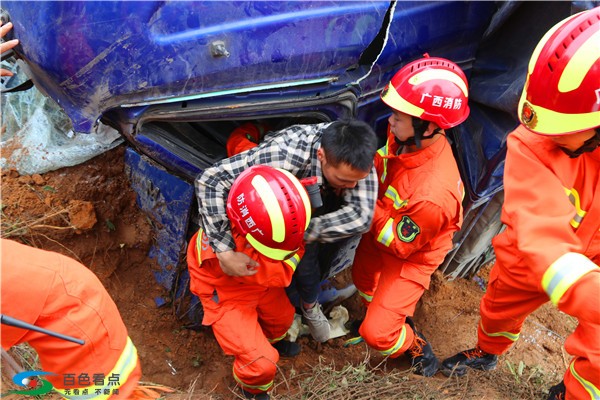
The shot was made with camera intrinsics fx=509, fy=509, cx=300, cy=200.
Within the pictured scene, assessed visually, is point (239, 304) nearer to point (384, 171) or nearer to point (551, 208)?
point (384, 171)

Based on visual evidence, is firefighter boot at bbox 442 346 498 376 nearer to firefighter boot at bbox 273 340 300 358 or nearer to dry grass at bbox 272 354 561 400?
dry grass at bbox 272 354 561 400

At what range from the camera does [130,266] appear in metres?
3.55

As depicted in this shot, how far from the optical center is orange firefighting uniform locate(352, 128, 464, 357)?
272 centimetres

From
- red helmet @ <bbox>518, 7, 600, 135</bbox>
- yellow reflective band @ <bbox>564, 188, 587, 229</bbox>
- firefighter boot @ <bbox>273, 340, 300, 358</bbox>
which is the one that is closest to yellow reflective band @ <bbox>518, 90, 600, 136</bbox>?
red helmet @ <bbox>518, 7, 600, 135</bbox>

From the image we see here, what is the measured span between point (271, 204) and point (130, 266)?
176 centimetres

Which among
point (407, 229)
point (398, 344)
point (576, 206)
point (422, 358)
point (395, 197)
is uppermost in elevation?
point (576, 206)

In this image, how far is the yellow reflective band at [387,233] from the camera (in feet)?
9.34

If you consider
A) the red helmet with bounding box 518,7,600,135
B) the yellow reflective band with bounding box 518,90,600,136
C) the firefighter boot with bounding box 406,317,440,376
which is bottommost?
the firefighter boot with bounding box 406,317,440,376

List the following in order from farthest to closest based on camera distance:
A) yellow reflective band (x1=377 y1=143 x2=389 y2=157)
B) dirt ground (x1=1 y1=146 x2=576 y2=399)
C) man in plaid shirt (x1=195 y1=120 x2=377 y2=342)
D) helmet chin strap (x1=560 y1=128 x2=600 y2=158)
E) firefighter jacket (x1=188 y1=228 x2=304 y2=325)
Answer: dirt ground (x1=1 y1=146 x2=576 y2=399), yellow reflective band (x1=377 y1=143 x2=389 y2=157), firefighter jacket (x1=188 y1=228 x2=304 y2=325), man in plaid shirt (x1=195 y1=120 x2=377 y2=342), helmet chin strap (x1=560 y1=128 x2=600 y2=158)

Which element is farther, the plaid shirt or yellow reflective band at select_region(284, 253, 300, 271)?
yellow reflective band at select_region(284, 253, 300, 271)

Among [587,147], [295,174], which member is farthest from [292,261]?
[587,147]

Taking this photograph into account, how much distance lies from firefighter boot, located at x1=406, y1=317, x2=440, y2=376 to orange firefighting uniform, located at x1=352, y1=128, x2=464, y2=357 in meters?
0.19

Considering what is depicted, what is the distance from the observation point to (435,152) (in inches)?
110

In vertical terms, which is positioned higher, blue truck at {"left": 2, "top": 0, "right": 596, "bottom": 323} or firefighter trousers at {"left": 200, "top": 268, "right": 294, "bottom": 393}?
blue truck at {"left": 2, "top": 0, "right": 596, "bottom": 323}
